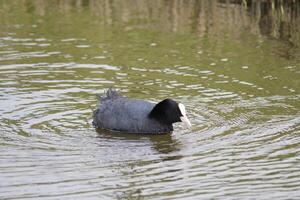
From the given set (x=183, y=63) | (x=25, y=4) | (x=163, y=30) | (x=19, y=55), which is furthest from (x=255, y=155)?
(x=25, y=4)

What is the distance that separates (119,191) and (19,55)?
5.89m

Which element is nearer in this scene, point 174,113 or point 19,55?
point 174,113

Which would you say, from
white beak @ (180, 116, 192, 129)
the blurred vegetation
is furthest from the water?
white beak @ (180, 116, 192, 129)

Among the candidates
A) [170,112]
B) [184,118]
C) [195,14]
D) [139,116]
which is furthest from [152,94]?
[195,14]

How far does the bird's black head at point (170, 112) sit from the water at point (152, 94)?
19 cm

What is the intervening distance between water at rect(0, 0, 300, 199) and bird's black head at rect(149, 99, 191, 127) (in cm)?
19

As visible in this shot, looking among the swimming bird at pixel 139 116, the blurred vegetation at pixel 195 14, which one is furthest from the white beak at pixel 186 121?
the blurred vegetation at pixel 195 14

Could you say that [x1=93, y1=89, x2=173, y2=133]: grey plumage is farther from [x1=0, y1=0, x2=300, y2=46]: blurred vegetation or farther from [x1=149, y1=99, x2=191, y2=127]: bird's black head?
[x1=0, y1=0, x2=300, y2=46]: blurred vegetation

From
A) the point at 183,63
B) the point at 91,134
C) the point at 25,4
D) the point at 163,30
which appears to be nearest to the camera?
the point at 91,134

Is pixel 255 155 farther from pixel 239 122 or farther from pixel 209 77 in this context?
pixel 209 77

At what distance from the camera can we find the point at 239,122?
9.77 meters

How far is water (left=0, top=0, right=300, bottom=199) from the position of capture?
7672 mm

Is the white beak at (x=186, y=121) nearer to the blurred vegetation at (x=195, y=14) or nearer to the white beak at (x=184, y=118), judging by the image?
the white beak at (x=184, y=118)

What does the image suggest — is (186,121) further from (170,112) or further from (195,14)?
(195,14)
